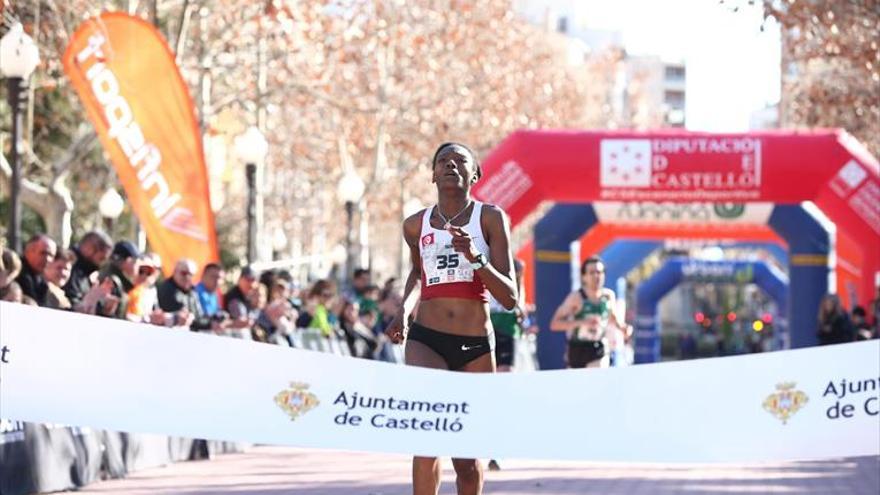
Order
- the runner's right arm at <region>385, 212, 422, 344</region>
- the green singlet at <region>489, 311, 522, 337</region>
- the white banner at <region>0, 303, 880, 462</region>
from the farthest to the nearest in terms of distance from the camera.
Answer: the green singlet at <region>489, 311, 522, 337</region> < the runner's right arm at <region>385, 212, 422, 344</region> < the white banner at <region>0, 303, 880, 462</region>

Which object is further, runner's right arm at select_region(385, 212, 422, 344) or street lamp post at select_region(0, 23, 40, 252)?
street lamp post at select_region(0, 23, 40, 252)

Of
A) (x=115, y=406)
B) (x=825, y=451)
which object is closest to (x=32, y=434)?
(x=115, y=406)

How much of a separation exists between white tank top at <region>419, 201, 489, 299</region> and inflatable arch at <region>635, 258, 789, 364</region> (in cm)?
4493

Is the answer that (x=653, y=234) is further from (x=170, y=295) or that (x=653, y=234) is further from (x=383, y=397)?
(x=383, y=397)

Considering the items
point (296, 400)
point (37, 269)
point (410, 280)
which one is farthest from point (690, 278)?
point (296, 400)

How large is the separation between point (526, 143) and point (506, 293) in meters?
18.0

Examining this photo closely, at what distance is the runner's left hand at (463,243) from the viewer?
9.07 meters

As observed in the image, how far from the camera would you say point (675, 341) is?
86.2m

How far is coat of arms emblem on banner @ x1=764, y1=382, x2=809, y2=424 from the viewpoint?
915 centimetres

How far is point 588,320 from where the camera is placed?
16.2m

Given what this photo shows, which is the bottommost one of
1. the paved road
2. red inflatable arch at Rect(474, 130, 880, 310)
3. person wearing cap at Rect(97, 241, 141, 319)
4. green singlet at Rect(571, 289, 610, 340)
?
the paved road

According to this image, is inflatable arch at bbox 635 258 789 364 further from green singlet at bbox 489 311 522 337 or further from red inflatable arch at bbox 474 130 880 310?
green singlet at bbox 489 311 522 337

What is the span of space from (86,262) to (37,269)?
1.21 m

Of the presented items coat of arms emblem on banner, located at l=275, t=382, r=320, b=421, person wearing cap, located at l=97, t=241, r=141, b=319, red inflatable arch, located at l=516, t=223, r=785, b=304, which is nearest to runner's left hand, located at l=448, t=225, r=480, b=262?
coat of arms emblem on banner, located at l=275, t=382, r=320, b=421
